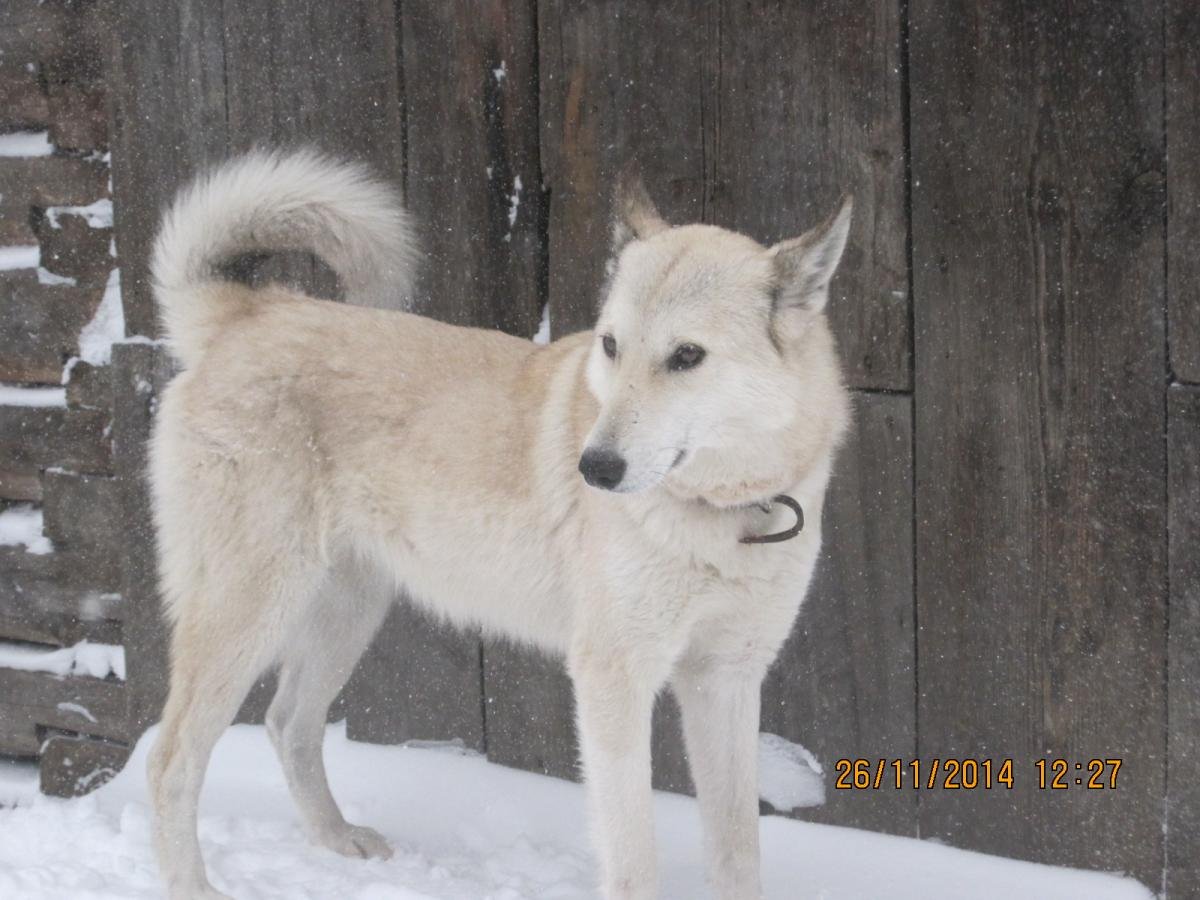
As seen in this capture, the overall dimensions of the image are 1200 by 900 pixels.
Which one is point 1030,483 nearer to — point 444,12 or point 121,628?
point 444,12

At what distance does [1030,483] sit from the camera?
293 centimetres

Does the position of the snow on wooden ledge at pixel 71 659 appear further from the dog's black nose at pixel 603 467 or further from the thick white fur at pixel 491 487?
the dog's black nose at pixel 603 467

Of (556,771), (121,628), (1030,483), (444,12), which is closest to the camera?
(1030,483)

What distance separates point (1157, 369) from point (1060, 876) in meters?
1.24

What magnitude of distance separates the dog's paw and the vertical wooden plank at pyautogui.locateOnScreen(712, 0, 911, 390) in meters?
1.76

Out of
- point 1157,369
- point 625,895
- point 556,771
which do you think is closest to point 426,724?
point 556,771

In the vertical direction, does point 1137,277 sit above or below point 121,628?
above

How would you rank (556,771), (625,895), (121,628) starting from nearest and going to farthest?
1. (625,895)
2. (556,771)
3. (121,628)

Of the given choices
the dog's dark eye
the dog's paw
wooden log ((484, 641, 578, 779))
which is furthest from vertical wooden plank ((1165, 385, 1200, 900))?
the dog's paw

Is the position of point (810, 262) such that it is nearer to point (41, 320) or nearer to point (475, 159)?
point (475, 159)

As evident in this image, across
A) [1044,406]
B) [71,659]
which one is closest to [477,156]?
[1044,406]

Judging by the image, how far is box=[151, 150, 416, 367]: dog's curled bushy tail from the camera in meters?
3.28

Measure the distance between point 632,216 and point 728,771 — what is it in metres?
1.30

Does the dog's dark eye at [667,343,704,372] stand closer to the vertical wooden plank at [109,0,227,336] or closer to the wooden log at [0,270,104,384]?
the vertical wooden plank at [109,0,227,336]
